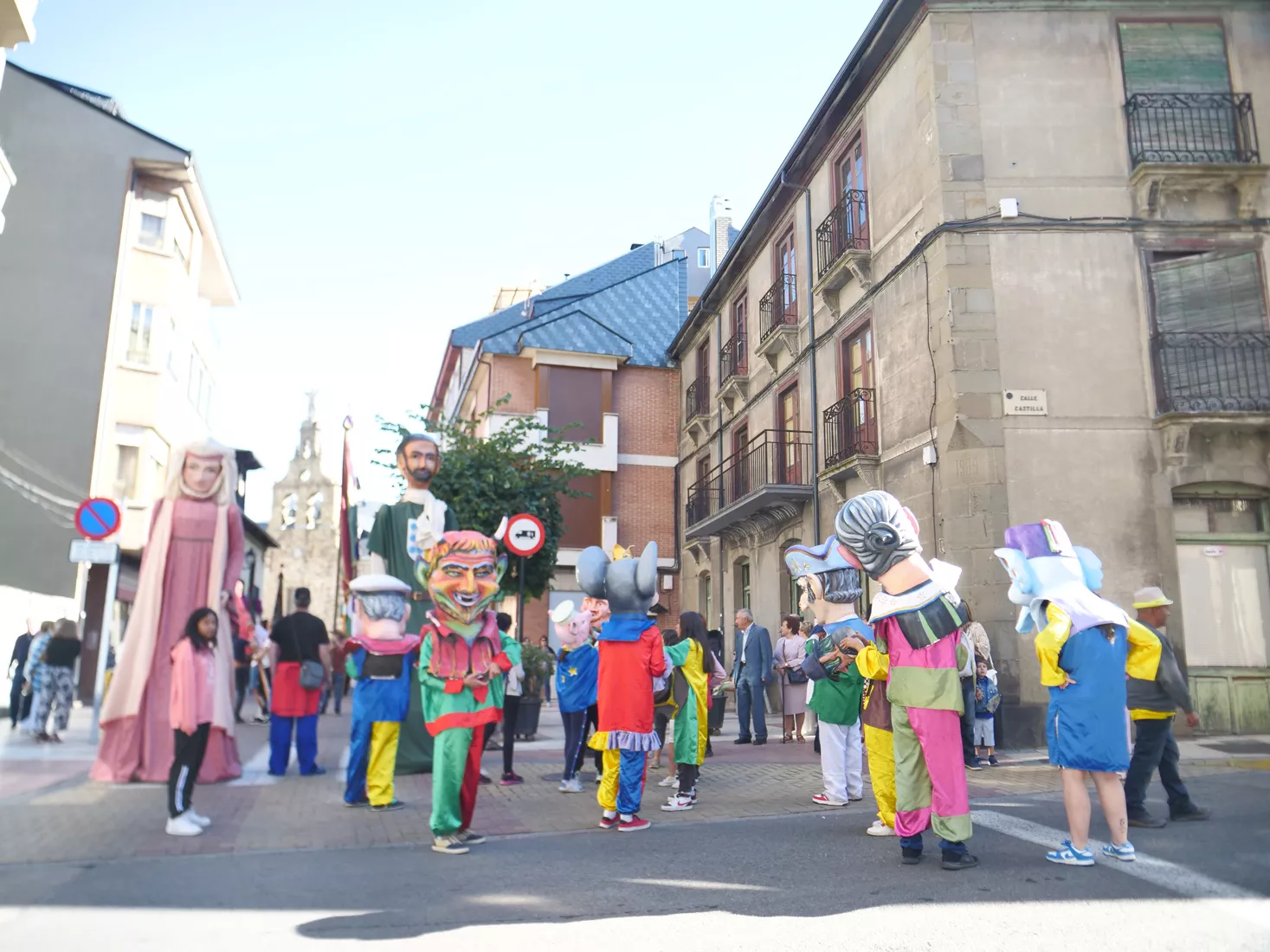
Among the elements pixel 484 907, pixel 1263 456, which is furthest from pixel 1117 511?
pixel 484 907

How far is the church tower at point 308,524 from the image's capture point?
5700 cm

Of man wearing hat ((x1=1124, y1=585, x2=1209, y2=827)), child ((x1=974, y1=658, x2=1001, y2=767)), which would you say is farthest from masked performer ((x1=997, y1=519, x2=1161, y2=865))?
child ((x1=974, y1=658, x2=1001, y2=767))

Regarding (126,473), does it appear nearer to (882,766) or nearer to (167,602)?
(167,602)

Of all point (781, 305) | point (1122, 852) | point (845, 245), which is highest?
point (781, 305)

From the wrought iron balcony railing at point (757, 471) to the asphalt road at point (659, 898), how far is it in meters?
12.3

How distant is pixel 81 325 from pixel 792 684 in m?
17.1

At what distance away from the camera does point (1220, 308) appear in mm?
13102

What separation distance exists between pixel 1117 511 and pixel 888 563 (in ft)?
28.1

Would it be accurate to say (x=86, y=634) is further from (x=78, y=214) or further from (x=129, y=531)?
(x=78, y=214)

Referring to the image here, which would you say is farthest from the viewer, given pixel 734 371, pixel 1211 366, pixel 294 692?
pixel 734 371

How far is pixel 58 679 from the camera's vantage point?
41.0 ft

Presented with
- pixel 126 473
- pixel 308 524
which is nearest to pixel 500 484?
pixel 126 473

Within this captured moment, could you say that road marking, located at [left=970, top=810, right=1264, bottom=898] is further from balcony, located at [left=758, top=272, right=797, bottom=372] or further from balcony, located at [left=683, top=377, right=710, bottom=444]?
balcony, located at [left=683, top=377, right=710, bottom=444]

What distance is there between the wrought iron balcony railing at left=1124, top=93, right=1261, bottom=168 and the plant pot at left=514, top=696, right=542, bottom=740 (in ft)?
35.6
